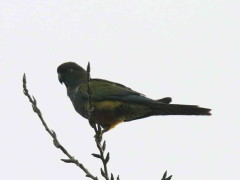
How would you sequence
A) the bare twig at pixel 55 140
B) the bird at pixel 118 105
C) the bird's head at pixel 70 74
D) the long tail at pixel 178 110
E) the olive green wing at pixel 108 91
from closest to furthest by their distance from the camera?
the bare twig at pixel 55 140 → the long tail at pixel 178 110 → the bird at pixel 118 105 → the olive green wing at pixel 108 91 → the bird's head at pixel 70 74

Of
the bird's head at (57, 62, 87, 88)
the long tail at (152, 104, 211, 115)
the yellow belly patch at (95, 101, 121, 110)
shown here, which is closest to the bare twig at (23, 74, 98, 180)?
the long tail at (152, 104, 211, 115)

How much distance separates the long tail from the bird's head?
7.64ft

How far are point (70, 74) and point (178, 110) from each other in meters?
3.16

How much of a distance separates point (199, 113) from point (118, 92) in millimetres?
1925

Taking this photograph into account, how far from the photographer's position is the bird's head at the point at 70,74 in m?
8.41

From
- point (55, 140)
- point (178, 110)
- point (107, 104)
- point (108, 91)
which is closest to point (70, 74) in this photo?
point (108, 91)

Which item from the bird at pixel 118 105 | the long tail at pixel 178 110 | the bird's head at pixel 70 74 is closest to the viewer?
the long tail at pixel 178 110

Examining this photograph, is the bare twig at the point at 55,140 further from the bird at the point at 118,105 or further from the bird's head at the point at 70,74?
the bird's head at the point at 70,74

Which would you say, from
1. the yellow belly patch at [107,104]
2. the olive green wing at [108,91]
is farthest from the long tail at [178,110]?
the yellow belly patch at [107,104]

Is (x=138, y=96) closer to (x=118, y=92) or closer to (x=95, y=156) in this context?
(x=118, y=92)

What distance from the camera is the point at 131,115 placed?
22.0 ft

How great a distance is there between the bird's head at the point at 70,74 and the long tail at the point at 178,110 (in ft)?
7.64

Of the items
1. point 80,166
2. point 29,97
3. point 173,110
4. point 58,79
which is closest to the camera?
point 80,166

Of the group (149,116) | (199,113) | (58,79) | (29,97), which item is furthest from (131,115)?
(29,97)
